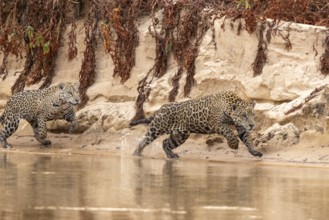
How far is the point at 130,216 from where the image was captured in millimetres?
10000

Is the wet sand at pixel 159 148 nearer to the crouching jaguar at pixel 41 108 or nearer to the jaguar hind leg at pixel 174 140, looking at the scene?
the jaguar hind leg at pixel 174 140

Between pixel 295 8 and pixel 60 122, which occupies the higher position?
pixel 295 8

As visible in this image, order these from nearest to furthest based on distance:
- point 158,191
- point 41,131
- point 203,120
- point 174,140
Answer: point 158,191
point 203,120
point 174,140
point 41,131

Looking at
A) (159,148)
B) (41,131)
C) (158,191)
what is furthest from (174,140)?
(158,191)

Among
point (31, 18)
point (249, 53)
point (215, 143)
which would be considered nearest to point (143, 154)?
point (215, 143)

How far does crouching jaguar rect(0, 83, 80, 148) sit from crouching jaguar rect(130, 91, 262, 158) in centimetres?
233

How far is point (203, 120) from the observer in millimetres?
18406

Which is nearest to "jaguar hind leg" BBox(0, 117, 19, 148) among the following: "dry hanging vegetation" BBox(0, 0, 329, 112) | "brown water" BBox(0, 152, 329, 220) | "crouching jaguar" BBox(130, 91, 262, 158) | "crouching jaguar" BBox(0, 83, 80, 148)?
"crouching jaguar" BBox(0, 83, 80, 148)

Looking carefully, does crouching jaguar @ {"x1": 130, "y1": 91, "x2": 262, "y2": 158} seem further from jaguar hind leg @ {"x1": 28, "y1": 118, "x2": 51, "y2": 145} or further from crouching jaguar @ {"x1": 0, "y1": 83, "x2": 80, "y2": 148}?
jaguar hind leg @ {"x1": 28, "y1": 118, "x2": 51, "y2": 145}

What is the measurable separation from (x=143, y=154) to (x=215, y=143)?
1298 millimetres

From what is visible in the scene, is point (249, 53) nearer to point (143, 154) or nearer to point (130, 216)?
point (143, 154)

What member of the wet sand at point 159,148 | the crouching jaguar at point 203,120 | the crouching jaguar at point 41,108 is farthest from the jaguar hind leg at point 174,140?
the crouching jaguar at point 41,108

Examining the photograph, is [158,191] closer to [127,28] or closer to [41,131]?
[41,131]

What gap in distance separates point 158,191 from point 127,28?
32.3 feet
